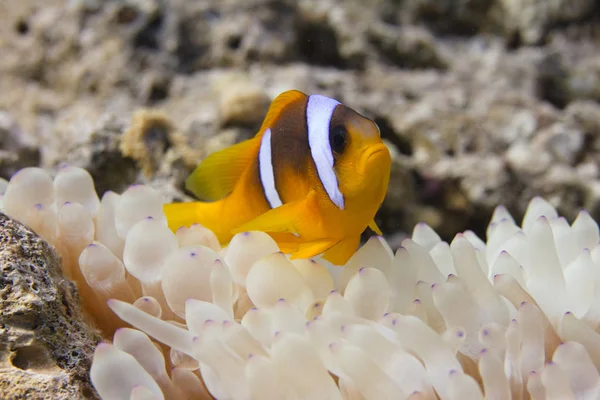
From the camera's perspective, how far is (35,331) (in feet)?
2.41

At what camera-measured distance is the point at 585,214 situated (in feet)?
3.45

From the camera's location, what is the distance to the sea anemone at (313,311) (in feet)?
2.26

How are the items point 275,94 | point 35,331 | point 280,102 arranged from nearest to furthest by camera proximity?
point 35,331 → point 280,102 → point 275,94

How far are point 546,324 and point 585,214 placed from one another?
0.33 metres

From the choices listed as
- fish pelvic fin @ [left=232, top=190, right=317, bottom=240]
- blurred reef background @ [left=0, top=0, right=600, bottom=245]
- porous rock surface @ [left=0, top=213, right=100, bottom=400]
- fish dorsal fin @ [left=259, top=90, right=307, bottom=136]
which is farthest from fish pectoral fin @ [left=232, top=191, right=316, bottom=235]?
blurred reef background @ [left=0, top=0, right=600, bottom=245]

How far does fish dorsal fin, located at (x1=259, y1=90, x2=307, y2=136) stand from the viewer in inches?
36.7

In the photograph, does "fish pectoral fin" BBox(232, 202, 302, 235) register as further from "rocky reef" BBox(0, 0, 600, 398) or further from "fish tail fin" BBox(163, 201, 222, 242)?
"rocky reef" BBox(0, 0, 600, 398)

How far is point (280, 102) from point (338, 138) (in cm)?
17

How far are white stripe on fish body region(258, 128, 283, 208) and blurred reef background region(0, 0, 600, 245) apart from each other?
65cm

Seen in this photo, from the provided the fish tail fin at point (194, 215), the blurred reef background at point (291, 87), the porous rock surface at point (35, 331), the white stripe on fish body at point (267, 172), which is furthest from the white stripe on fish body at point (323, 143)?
the blurred reef background at point (291, 87)

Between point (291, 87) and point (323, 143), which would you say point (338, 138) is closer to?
point (323, 143)

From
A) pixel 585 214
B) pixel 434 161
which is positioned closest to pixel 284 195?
pixel 585 214

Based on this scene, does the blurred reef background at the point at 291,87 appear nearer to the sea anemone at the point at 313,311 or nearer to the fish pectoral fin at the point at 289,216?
the sea anemone at the point at 313,311

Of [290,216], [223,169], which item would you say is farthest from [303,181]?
[223,169]
